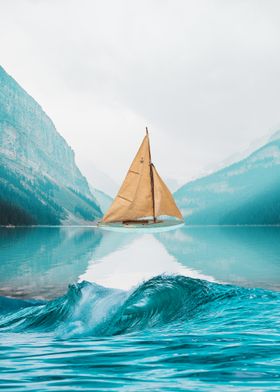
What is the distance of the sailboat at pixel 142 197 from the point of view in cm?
4928

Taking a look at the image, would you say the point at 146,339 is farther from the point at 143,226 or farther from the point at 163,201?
the point at 143,226

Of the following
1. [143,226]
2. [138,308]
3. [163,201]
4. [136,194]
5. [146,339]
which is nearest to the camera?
[146,339]

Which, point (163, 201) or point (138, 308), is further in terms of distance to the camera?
point (163, 201)

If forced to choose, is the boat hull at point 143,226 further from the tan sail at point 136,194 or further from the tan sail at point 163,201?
the tan sail at point 163,201

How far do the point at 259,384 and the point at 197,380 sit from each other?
1029 millimetres

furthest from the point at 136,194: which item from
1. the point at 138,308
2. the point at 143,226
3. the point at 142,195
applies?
the point at 138,308

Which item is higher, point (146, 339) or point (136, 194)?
point (136, 194)

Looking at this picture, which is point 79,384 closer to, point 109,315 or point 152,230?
point 109,315

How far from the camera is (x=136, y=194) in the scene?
165ft

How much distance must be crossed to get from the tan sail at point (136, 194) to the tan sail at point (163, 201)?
105cm

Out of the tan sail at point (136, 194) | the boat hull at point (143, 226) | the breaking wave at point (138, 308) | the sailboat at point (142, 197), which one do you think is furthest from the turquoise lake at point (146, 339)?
the sailboat at point (142, 197)

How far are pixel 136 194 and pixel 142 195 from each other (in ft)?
2.19

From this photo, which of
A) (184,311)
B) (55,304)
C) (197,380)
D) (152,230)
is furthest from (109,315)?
(152,230)

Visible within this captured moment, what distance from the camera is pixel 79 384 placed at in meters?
8.49
